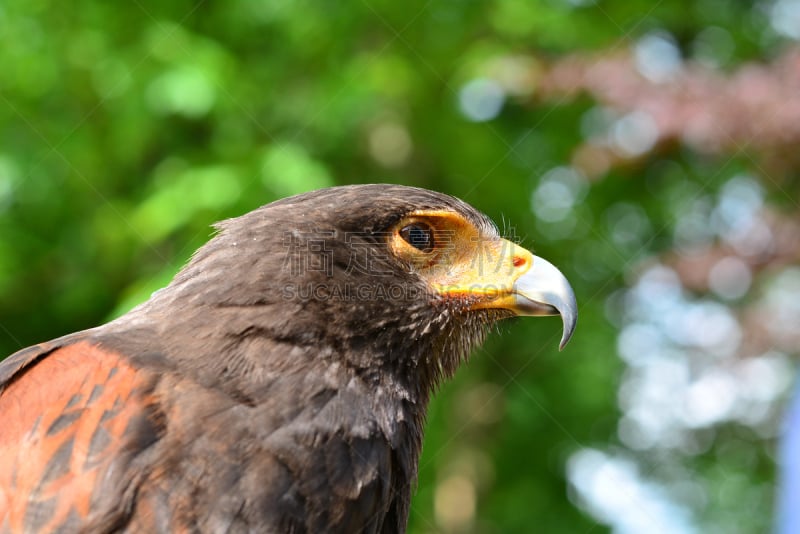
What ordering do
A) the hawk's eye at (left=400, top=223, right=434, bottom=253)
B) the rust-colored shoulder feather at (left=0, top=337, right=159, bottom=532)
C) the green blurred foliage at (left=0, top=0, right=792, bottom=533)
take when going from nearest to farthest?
1. the rust-colored shoulder feather at (left=0, top=337, right=159, bottom=532)
2. the hawk's eye at (left=400, top=223, right=434, bottom=253)
3. the green blurred foliage at (left=0, top=0, right=792, bottom=533)

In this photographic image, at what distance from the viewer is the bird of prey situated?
198cm

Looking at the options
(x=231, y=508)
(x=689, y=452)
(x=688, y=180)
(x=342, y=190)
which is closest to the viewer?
(x=231, y=508)

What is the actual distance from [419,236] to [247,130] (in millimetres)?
3341

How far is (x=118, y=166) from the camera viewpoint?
620cm

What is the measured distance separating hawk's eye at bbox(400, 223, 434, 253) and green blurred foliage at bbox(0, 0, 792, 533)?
2.35 meters

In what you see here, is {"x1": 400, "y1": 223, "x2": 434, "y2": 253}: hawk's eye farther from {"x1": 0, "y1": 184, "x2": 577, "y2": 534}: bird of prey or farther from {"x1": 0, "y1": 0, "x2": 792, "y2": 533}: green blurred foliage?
{"x1": 0, "y1": 0, "x2": 792, "y2": 533}: green blurred foliage

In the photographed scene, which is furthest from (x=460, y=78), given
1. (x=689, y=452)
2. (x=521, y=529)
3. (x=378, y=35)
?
(x=689, y=452)

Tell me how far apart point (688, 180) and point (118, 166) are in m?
5.29

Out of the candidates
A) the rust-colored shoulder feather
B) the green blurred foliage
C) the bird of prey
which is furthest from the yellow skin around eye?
the green blurred foliage

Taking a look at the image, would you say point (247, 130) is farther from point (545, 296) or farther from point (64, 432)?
point (64, 432)

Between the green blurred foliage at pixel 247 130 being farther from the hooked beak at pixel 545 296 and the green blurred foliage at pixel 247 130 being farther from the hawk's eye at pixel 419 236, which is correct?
the hooked beak at pixel 545 296

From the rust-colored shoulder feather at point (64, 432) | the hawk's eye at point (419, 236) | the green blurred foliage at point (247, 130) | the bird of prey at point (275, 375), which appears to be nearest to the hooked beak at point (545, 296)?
the bird of prey at point (275, 375)

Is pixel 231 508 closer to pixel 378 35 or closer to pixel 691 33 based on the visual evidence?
pixel 378 35

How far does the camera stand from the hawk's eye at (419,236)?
263 cm
